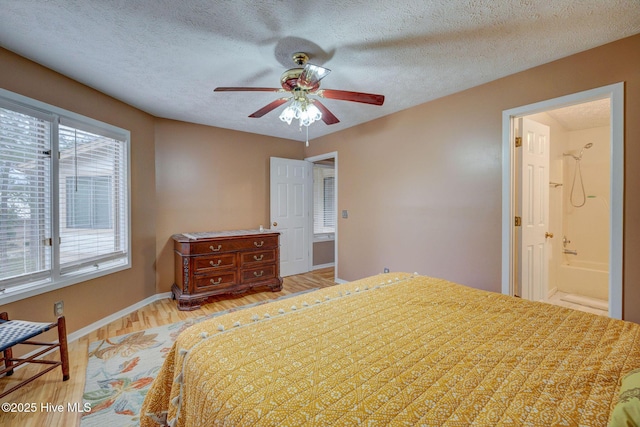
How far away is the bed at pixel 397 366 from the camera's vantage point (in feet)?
2.46

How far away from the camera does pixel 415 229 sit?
10.8ft

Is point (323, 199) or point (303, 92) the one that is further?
point (323, 199)

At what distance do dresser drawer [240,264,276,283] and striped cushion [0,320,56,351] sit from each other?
2.03 metres

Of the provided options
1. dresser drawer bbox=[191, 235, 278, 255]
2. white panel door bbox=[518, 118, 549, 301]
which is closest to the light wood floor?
dresser drawer bbox=[191, 235, 278, 255]

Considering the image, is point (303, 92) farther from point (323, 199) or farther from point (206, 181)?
point (323, 199)

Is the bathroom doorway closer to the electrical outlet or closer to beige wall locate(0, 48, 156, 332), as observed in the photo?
beige wall locate(0, 48, 156, 332)

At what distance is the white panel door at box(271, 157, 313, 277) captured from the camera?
4.60 meters

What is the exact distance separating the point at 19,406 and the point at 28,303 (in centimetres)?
84

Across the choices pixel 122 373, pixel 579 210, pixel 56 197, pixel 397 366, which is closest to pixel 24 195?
pixel 56 197

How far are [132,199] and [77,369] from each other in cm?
185

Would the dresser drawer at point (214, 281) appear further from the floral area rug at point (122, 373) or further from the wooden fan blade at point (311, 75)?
the wooden fan blade at point (311, 75)

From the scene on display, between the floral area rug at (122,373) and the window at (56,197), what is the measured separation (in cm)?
76

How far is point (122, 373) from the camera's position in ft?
6.68

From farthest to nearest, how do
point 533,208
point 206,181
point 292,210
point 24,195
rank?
point 292,210, point 206,181, point 533,208, point 24,195
